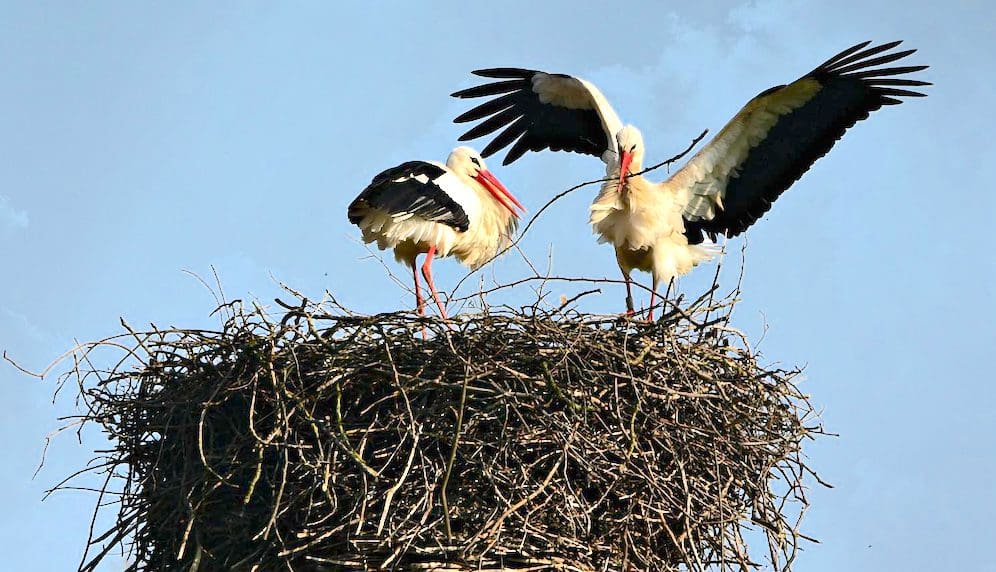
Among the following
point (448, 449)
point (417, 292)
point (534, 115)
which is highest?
point (534, 115)

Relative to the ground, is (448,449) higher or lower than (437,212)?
lower

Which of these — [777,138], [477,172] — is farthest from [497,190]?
[777,138]

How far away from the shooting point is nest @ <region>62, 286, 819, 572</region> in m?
3.82

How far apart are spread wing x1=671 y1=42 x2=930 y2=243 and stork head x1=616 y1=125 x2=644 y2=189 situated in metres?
0.25

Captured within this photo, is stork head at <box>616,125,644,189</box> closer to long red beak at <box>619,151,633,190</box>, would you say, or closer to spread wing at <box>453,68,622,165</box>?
long red beak at <box>619,151,633,190</box>

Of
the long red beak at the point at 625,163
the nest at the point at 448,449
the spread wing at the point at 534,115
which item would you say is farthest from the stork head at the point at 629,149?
the nest at the point at 448,449

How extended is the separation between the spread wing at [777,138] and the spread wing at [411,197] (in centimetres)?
109

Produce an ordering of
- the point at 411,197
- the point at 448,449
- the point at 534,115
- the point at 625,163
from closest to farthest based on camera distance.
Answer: the point at 448,449 → the point at 411,197 → the point at 625,163 → the point at 534,115

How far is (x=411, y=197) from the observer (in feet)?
18.0

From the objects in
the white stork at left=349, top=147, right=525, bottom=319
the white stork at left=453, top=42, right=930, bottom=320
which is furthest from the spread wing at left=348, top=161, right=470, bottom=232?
the white stork at left=453, top=42, right=930, bottom=320

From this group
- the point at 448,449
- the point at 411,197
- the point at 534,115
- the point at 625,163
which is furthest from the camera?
the point at 534,115

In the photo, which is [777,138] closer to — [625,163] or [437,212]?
[625,163]

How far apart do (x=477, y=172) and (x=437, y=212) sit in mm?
583

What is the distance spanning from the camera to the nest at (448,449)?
12.5 feet
